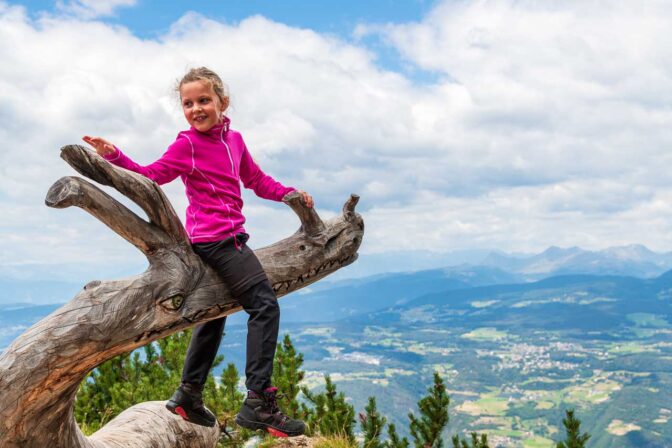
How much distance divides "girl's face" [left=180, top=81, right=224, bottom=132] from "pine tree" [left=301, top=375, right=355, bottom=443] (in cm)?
606

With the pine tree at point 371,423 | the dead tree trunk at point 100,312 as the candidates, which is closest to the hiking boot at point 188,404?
the dead tree trunk at point 100,312

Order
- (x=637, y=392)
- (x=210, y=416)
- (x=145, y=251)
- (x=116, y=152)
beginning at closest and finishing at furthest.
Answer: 1. (x=116, y=152)
2. (x=145, y=251)
3. (x=210, y=416)
4. (x=637, y=392)

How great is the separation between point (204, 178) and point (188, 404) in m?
2.27

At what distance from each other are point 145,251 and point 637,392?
218 meters

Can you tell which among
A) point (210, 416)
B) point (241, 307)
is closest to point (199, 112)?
point (241, 307)

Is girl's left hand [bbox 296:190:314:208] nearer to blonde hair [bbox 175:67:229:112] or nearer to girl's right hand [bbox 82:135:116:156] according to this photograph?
→ blonde hair [bbox 175:67:229:112]

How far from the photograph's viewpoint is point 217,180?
579 cm

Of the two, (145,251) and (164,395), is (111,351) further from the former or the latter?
(164,395)

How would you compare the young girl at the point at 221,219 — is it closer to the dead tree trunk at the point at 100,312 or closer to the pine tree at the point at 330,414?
the dead tree trunk at the point at 100,312

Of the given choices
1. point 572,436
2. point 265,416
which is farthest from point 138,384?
point 572,436

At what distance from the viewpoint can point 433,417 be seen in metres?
12.5

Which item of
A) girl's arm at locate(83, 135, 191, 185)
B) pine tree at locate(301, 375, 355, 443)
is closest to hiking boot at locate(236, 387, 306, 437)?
girl's arm at locate(83, 135, 191, 185)

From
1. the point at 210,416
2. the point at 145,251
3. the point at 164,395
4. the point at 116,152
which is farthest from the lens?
the point at 164,395

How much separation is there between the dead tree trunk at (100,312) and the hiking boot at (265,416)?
0.93 metres
